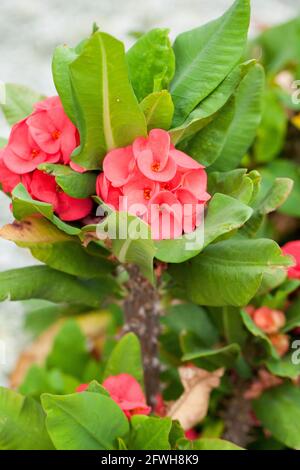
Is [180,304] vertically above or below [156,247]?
below

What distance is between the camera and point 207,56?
943mm

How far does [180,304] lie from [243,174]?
1.49 feet

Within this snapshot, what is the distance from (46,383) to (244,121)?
0.67 m

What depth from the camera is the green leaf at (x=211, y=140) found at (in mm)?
975

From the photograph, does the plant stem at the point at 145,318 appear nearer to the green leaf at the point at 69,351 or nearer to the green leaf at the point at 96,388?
the green leaf at the point at 96,388

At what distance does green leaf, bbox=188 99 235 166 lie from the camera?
38.4 inches

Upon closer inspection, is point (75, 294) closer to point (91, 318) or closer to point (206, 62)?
point (206, 62)

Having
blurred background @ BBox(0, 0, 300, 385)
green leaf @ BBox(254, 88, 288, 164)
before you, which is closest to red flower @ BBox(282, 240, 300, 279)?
green leaf @ BBox(254, 88, 288, 164)

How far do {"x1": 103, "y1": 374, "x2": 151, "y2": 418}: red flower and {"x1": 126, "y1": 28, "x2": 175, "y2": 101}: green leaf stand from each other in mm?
375

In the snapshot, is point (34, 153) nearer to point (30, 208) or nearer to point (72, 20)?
point (30, 208)

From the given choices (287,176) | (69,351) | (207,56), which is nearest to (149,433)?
(207,56)

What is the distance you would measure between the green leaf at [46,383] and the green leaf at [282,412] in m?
0.38

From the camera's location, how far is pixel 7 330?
220cm

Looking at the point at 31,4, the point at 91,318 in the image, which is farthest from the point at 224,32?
the point at 31,4
